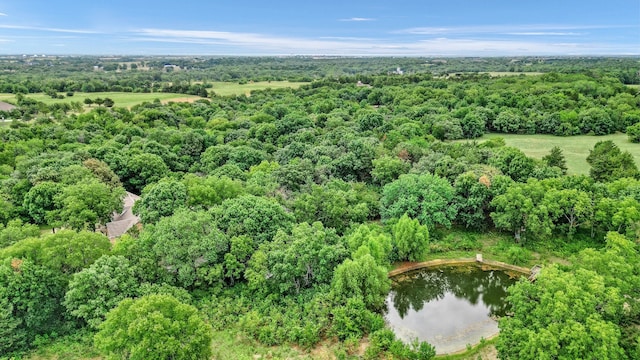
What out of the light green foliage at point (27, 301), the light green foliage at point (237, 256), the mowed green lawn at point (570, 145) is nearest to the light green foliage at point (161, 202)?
the light green foliage at point (237, 256)

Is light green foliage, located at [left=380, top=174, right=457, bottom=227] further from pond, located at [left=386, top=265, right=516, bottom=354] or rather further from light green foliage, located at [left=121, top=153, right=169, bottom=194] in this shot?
light green foliage, located at [left=121, top=153, right=169, bottom=194]

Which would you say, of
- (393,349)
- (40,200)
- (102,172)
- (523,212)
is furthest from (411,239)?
(40,200)

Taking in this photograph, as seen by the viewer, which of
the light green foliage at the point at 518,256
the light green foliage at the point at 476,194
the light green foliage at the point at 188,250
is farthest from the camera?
the light green foliage at the point at 476,194

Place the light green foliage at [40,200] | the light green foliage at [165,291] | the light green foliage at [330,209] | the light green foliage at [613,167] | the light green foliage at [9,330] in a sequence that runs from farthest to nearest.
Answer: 1. the light green foliage at [613,167]
2. the light green foliage at [40,200]
3. the light green foliage at [330,209]
4. the light green foliage at [165,291]
5. the light green foliage at [9,330]

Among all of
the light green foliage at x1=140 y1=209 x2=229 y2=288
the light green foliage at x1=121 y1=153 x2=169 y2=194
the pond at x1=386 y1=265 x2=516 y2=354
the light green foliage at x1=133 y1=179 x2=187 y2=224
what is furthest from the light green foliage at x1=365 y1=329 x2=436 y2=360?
the light green foliage at x1=121 y1=153 x2=169 y2=194

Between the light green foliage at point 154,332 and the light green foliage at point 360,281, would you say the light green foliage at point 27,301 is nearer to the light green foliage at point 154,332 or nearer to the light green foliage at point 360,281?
the light green foliage at point 154,332

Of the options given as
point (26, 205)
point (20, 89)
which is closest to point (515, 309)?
point (26, 205)

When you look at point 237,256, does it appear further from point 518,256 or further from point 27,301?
point 518,256
